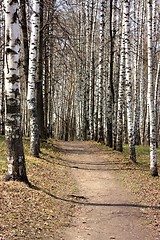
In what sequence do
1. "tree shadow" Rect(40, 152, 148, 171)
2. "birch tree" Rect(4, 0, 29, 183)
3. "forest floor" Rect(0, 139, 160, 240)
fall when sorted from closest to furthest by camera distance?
"forest floor" Rect(0, 139, 160, 240) → "birch tree" Rect(4, 0, 29, 183) → "tree shadow" Rect(40, 152, 148, 171)

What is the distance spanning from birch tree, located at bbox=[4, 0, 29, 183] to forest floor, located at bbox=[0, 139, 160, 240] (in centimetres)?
71

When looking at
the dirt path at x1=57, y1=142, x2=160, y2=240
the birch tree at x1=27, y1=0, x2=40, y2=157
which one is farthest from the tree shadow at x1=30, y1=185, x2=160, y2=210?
the birch tree at x1=27, y1=0, x2=40, y2=157

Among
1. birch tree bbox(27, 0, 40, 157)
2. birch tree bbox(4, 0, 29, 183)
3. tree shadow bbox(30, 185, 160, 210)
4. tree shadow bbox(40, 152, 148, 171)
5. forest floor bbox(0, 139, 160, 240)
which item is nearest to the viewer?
forest floor bbox(0, 139, 160, 240)

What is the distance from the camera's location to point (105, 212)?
8.62 m

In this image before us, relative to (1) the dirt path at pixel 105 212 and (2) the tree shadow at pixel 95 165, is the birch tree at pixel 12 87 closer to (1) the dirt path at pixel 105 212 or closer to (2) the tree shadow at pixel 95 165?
(1) the dirt path at pixel 105 212

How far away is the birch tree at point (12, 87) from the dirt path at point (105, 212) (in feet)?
6.48

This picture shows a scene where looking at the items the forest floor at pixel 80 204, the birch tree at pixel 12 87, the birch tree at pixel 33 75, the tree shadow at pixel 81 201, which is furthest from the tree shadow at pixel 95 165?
the birch tree at pixel 12 87

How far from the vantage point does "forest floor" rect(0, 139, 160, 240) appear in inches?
279

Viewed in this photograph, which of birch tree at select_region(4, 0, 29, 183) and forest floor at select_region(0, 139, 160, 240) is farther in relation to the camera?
birch tree at select_region(4, 0, 29, 183)

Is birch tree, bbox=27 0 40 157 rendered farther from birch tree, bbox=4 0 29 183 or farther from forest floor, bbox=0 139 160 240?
birch tree, bbox=4 0 29 183

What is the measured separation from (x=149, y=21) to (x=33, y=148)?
21.2 feet

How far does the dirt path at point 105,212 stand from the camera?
7.22m

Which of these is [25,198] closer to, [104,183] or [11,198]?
[11,198]

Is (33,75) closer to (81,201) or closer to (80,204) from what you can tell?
(81,201)
